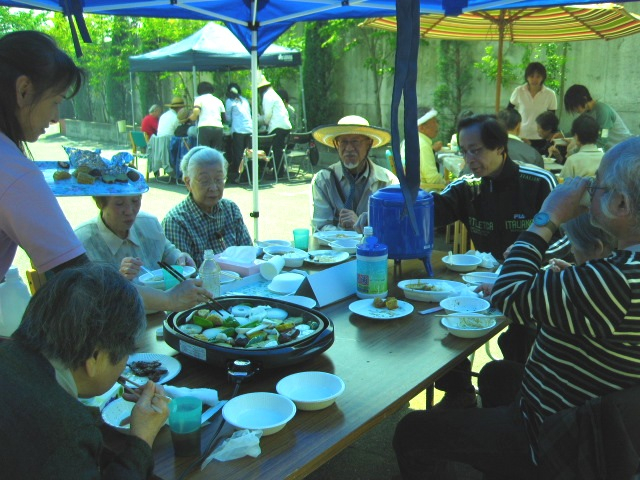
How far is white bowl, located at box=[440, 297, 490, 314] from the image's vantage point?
2.49m

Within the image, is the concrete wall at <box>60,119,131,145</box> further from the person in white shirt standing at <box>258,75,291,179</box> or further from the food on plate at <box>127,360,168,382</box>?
the food on plate at <box>127,360,168,382</box>

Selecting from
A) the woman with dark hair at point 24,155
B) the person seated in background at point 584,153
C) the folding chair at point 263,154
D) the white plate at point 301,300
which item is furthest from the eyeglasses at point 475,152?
the folding chair at point 263,154

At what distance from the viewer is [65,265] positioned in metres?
1.74

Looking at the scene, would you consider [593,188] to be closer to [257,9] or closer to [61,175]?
[61,175]

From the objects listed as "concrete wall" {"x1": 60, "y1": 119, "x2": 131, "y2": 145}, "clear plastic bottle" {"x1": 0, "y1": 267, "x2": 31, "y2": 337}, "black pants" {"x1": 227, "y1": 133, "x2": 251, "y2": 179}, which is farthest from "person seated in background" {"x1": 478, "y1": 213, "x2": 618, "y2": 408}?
"concrete wall" {"x1": 60, "y1": 119, "x2": 131, "y2": 145}

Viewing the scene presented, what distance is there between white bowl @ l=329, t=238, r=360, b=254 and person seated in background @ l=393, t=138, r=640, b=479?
1.58 m

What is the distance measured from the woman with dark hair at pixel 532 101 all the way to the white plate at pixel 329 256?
5960mm

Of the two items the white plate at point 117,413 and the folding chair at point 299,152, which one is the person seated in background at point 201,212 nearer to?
the white plate at point 117,413

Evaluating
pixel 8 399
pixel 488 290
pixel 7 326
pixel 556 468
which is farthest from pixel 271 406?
pixel 488 290

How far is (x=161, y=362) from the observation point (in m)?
2.00

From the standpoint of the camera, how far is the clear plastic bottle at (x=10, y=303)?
2148 millimetres

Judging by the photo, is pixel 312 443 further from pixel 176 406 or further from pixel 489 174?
pixel 489 174

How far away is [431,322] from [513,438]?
2.04 feet

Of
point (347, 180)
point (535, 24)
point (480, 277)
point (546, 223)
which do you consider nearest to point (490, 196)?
point (480, 277)
